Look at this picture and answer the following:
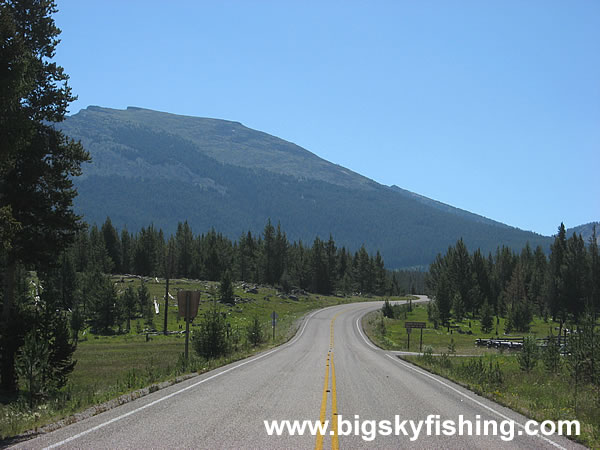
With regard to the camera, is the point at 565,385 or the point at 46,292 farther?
the point at 565,385

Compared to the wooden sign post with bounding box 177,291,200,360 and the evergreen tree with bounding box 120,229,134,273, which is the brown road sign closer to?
the wooden sign post with bounding box 177,291,200,360

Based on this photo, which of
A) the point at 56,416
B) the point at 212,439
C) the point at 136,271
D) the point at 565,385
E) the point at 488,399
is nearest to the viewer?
the point at 212,439

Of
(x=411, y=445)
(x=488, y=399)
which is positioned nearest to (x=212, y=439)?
(x=411, y=445)

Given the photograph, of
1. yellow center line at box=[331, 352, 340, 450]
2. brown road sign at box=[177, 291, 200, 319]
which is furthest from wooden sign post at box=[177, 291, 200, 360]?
yellow center line at box=[331, 352, 340, 450]

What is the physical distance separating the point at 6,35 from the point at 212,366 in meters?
14.4

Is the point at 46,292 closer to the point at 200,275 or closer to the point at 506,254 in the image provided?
the point at 200,275

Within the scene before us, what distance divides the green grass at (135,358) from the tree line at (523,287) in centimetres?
2600

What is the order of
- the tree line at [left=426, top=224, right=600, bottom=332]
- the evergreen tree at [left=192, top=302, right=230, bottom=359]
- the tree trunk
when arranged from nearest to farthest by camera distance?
the tree trunk < the evergreen tree at [left=192, top=302, right=230, bottom=359] < the tree line at [left=426, top=224, right=600, bottom=332]

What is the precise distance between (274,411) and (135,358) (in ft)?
89.4

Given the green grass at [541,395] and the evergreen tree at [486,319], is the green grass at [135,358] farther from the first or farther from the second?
the evergreen tree at [486,319]

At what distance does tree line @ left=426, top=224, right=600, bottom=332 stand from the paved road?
65.2 m

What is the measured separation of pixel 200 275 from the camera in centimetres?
12975

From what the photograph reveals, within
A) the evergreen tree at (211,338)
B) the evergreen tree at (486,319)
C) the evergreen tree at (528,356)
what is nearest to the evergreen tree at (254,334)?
the evergreen tree at (211,338)

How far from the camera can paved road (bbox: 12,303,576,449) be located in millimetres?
8719
